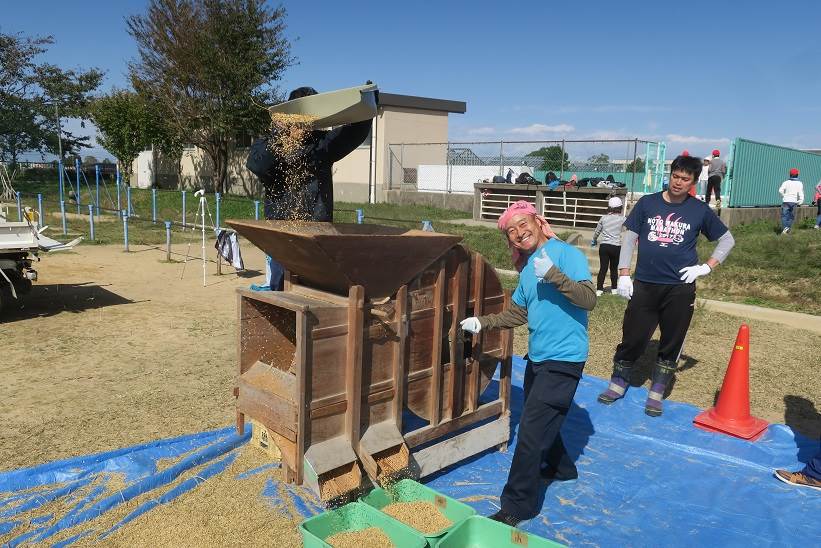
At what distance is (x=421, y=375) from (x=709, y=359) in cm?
424

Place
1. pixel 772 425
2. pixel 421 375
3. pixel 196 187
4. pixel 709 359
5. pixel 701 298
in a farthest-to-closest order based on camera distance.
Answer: pixel 196 187 → pixel 701 298 → pixel 709 359 → pixel 772 425 → pixel 421 375

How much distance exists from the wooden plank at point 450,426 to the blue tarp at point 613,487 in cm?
27

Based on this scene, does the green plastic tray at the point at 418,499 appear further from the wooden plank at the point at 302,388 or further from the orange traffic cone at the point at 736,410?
the orange traffic cone at the point at 736,410

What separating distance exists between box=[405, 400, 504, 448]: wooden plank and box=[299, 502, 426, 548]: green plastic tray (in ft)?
2.11

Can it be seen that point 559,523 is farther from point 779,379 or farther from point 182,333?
point 182,333

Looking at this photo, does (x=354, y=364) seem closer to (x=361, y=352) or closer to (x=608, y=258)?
(x=361, y=352)

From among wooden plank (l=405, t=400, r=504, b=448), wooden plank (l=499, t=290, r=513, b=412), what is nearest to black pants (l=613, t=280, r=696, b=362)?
wooden plank (l=499, t=290, r=513, b=412)

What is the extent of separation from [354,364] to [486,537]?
40.9 inches

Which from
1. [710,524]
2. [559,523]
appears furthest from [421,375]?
[710,524]

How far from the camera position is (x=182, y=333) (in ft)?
22.8

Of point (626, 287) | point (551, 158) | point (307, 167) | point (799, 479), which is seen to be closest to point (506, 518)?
point (799, 479)

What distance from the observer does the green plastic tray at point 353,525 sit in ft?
8.68

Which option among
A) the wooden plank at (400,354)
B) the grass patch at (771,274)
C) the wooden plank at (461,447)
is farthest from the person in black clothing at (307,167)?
the grass patch at (771,274)

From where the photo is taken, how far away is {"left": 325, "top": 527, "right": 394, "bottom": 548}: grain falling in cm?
274
